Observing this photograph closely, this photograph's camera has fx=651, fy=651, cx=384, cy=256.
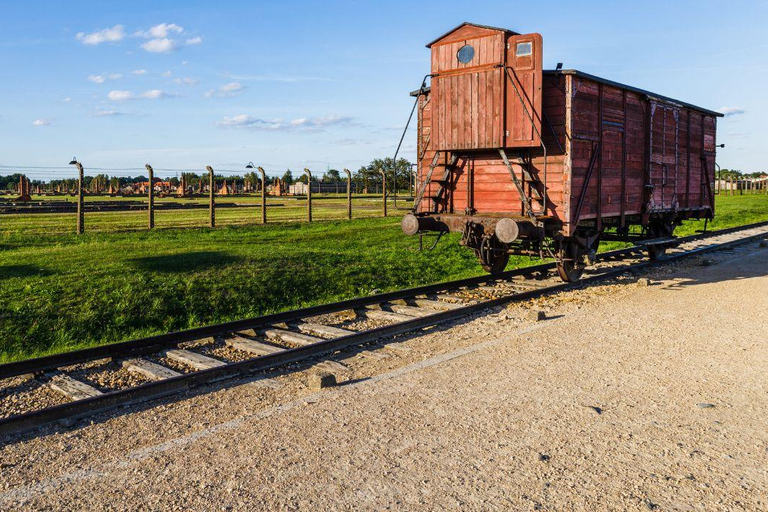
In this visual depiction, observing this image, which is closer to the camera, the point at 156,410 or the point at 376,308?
the point at 156,410

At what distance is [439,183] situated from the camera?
39.4 ft

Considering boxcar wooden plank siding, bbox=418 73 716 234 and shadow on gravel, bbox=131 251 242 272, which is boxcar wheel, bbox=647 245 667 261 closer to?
boxcar wooden plank siding, bbox=418 73 716 234

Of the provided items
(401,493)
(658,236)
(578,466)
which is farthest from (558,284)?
(401,493)

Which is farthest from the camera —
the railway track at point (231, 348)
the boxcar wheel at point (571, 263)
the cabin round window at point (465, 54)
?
the boxcar wheel at point (571, 263)

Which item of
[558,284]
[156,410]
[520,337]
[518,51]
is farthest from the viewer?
[558,284]

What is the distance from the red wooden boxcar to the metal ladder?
21mm

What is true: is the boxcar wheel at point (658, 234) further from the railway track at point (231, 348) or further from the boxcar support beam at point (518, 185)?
the boxcar support beam at point (518, 185)

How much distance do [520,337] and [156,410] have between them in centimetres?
437

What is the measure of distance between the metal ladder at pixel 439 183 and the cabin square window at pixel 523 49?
7.14 ft

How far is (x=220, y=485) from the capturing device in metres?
4.09

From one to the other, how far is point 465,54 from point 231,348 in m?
6.43

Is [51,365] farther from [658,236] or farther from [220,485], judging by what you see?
[658,236]

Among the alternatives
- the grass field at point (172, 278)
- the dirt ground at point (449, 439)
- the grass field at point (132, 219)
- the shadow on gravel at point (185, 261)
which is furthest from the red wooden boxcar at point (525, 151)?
the grass field at point (132, 219)

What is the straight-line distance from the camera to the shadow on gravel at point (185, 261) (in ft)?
38.8
